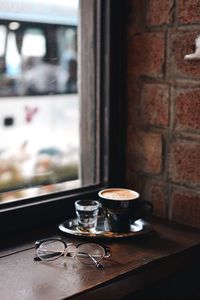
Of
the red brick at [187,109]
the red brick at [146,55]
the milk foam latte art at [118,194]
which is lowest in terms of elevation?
the milk foam latte art at [118,194]

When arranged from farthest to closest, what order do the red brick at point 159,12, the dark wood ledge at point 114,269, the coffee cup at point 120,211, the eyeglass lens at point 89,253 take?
the red brick at point 159,12
the coffee cup at point 120,211
the eyeglass lens at point 89,253
the dark wood ledge at point 114,269

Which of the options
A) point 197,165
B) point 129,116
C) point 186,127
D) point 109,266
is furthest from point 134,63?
point 109,266

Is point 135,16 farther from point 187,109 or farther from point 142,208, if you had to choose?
point 142,208

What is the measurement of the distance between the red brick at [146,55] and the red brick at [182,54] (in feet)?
0.12

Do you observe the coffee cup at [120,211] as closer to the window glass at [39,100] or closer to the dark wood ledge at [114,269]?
the dark wood ledge at [114,269]

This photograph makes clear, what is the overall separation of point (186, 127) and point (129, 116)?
23 centimetres

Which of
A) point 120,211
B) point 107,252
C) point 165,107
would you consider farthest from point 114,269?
point 165,107

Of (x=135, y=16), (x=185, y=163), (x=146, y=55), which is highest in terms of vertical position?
(x=135, y=16)

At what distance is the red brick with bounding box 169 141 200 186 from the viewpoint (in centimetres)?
132

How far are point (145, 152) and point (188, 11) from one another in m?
0.44

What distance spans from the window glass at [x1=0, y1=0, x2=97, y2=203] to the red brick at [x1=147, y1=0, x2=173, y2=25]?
247 mm

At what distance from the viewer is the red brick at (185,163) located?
132 centimetres

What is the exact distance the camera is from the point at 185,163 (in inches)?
53.2

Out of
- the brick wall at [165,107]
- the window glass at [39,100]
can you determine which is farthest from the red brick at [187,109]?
the window glass at [39,100]
